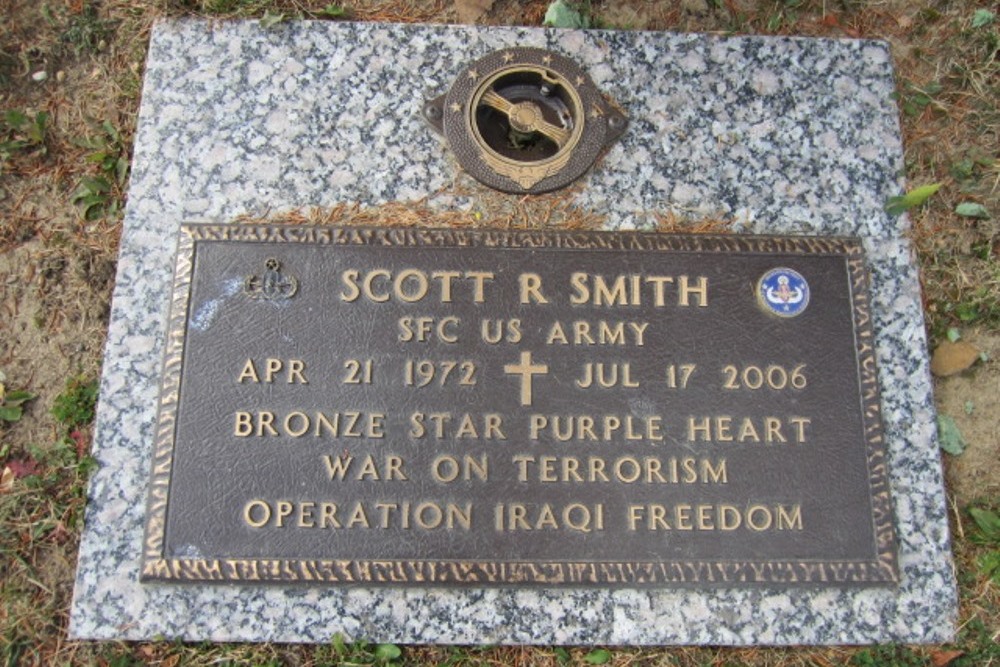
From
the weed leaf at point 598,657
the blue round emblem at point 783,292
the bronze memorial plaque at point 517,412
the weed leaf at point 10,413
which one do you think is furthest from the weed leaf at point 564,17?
the weed leaf at point 10,413

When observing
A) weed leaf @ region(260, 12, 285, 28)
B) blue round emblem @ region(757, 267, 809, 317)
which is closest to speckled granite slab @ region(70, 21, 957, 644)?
weed leaf @ region(260, 12, 285, 28)

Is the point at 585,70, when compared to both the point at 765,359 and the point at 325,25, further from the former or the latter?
the point at 765,359

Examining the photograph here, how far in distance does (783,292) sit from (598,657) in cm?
125

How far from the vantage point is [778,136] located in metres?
2.74

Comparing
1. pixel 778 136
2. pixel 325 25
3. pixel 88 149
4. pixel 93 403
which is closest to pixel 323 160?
pixel 325 25

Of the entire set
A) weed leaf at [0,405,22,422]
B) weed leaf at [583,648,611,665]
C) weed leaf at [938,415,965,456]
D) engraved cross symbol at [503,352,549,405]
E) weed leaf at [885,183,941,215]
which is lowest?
weed leaf at [583,648,611,665]

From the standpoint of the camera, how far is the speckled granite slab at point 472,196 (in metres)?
2.36

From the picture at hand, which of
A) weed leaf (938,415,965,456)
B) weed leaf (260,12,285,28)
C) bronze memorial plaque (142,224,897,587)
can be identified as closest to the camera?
bronze memorial plaque (142,224,897,587)

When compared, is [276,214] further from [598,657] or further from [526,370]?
[598,657]

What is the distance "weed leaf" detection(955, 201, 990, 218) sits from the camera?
2771mm

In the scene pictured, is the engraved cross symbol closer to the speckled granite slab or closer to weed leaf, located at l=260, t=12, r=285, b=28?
A: the speckled granite slab

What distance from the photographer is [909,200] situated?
2.67 metres

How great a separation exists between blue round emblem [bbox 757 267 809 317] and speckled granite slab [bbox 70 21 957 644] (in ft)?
0.67

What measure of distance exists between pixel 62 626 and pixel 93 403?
668 millimetres
